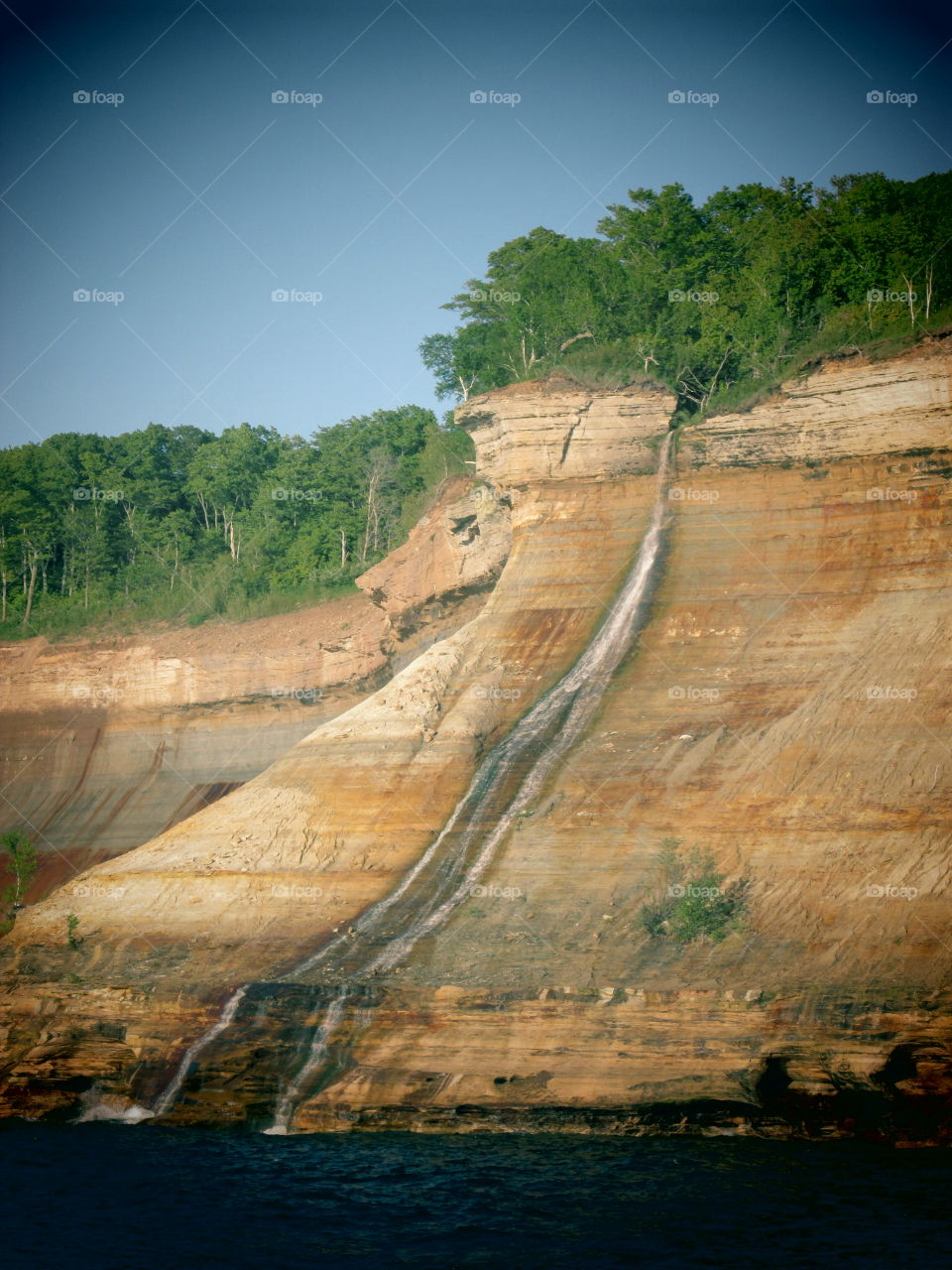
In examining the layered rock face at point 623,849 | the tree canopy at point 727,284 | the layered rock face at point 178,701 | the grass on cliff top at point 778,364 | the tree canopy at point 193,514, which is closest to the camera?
the layered rock face at point 623,849

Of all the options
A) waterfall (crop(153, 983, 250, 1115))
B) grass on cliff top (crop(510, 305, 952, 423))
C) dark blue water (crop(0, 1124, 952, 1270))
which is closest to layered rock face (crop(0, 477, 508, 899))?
grass on cliff top (crop(510, 305, 952, 423))

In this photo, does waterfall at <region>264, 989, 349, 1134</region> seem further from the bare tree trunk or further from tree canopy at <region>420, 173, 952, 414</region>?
the bare tree trunk

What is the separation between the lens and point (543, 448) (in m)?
31.5

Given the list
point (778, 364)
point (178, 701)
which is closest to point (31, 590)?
point (178, 701)

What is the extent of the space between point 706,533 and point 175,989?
16884mm

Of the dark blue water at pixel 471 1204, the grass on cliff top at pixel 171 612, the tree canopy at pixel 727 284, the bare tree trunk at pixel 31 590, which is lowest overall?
the dark blue water at pixel 471 1204

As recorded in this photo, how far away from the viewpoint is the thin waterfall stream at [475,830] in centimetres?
2181

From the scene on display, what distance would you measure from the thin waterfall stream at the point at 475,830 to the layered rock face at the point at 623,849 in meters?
0.29

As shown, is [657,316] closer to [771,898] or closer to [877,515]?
[877,515]

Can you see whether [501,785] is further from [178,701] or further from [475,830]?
[178,701]

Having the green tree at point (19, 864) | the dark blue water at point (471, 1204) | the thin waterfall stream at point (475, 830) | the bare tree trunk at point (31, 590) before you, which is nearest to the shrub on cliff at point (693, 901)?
the dark blue water at point (471, 1204)

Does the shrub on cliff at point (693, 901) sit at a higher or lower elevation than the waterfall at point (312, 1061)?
higher

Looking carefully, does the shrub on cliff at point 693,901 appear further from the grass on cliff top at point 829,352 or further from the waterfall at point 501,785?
the grass on cliff top at point 829,352

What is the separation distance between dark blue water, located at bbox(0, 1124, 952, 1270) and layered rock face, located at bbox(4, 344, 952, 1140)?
1112 mm
